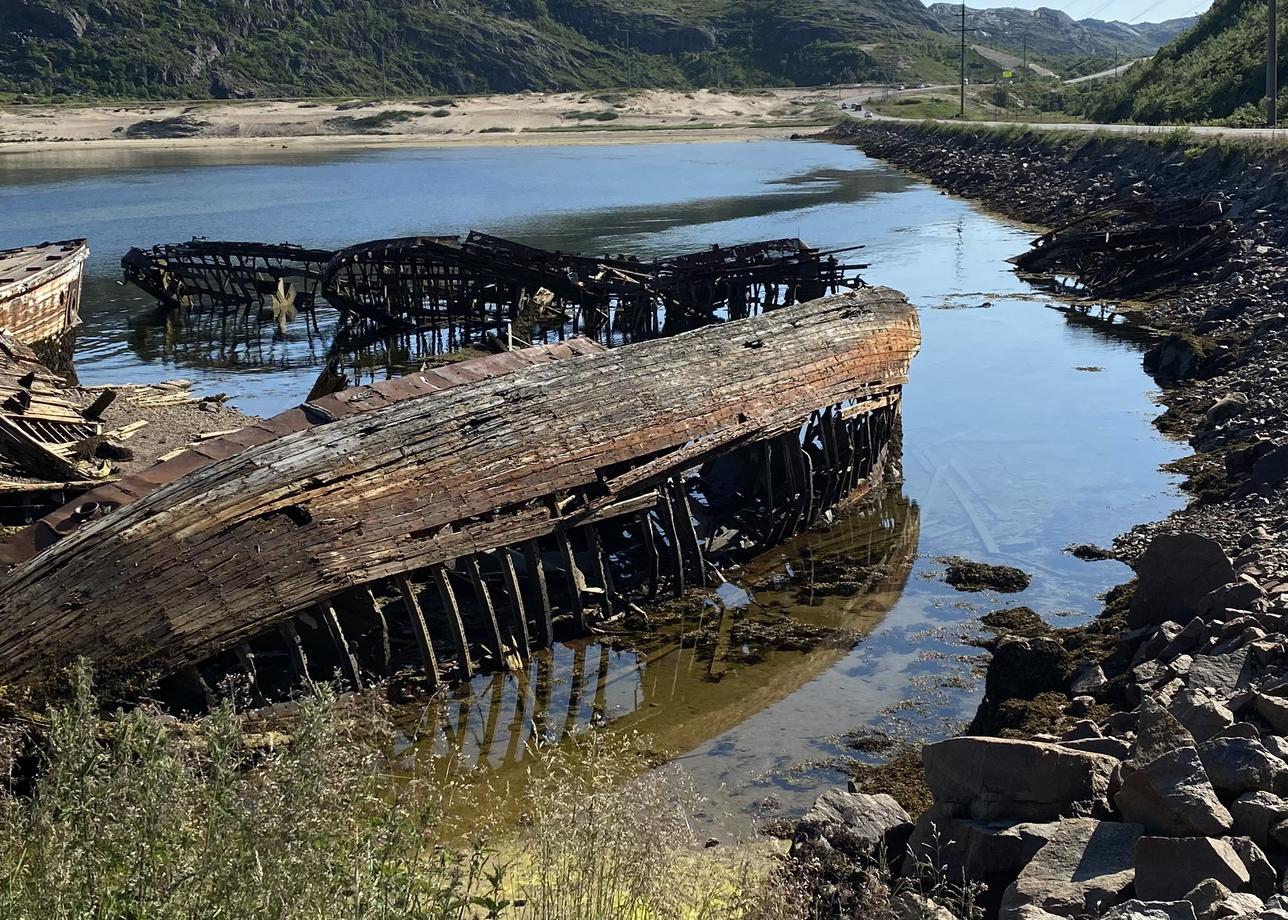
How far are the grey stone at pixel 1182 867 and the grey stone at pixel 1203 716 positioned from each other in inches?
72.3

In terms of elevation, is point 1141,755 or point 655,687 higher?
point 1141,755

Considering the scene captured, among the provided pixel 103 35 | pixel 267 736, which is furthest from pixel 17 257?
pixel 103 35

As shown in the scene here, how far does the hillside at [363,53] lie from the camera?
460 ft

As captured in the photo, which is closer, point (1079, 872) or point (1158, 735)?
point (1079, 872)

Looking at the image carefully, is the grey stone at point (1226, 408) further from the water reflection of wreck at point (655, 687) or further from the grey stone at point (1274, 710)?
the grey stone at point (1274, 710)

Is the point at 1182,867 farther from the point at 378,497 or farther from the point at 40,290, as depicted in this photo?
the point at 40,290

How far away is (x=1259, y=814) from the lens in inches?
280

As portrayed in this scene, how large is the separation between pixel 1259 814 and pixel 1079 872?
105 centimetres

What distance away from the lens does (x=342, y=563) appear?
12188 millimetres

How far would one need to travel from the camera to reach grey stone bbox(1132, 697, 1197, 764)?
8047 millimetres

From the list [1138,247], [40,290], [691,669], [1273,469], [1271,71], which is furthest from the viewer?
[1271,71]

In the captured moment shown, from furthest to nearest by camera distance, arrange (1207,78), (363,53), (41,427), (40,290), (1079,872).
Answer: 1. (363,53)
2. (1207,78)
3. (40,290)
4. (41,427)
5. (1079,872)

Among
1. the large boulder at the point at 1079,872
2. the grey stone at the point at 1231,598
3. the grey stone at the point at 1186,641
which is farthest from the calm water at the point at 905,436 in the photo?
the large boulder at the point at 1079,872

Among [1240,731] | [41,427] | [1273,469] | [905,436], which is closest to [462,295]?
[905,436]
